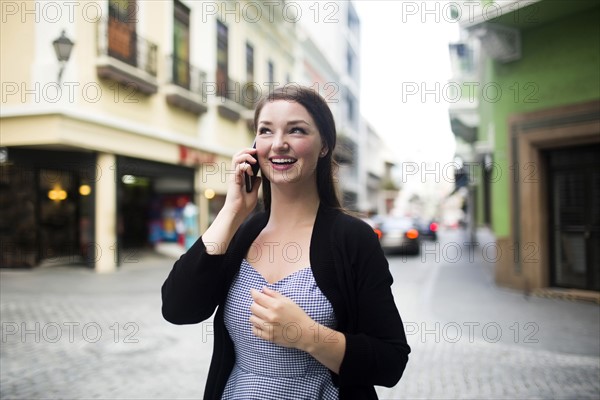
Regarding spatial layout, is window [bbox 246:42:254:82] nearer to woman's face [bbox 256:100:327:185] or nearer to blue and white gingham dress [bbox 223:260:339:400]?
woman's face [bbox 256:100:327:185]

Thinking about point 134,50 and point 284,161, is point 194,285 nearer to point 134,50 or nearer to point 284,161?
point 284,161

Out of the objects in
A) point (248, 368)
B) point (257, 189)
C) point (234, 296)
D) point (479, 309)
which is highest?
point (257, 189)

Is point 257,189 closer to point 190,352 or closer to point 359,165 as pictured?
point 190,352

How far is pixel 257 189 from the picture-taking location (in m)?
1.58

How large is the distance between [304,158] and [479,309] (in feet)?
20.4

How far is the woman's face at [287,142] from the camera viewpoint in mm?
1490

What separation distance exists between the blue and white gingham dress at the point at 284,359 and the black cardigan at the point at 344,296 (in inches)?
1.5

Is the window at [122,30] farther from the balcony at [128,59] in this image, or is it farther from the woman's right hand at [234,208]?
the woman's right hand at [234,208]

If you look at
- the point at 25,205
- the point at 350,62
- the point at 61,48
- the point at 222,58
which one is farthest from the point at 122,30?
the point at 350,62

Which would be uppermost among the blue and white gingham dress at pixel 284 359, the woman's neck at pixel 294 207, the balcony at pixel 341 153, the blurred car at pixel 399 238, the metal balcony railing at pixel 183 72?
the metal balcony railing at pixel 183 72

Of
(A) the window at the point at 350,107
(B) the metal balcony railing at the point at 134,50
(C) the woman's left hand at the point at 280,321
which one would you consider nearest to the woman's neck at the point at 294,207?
(C) the woman's left hand at the point at 280,321

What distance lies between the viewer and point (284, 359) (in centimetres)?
145

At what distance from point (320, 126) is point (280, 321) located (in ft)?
2.06

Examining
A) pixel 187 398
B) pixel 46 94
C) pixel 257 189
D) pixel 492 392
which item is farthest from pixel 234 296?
pixel 492 392
